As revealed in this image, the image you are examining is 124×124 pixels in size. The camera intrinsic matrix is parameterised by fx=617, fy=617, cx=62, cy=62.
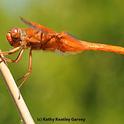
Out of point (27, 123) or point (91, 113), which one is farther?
point (91, 113)

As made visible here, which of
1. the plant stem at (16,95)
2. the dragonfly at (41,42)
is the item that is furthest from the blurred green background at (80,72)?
the plant stem at (16,95)

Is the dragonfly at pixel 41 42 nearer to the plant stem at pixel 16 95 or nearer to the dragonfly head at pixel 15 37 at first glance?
the dragonfly head at pixel 15 37

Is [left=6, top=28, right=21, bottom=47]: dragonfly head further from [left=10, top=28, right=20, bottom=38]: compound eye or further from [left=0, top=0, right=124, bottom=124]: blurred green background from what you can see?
[left=0, top=0, right=124, bottom=124]: blurred green background

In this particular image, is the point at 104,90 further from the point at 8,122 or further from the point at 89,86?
the point at 8,122

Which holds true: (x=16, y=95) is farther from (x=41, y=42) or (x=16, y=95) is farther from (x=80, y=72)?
(x=80, y=72)

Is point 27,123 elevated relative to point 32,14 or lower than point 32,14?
elevated

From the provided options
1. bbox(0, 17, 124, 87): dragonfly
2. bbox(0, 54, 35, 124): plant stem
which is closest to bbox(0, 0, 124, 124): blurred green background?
bbox(0, 17, 124, 87): dragonfly

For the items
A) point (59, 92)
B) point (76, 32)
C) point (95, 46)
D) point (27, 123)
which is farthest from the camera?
point (76, 32)

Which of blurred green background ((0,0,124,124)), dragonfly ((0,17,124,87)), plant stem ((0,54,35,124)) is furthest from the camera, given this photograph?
blurred green background ((0,0,124,124))

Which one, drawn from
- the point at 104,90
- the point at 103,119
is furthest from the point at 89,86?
the point at 103,119
